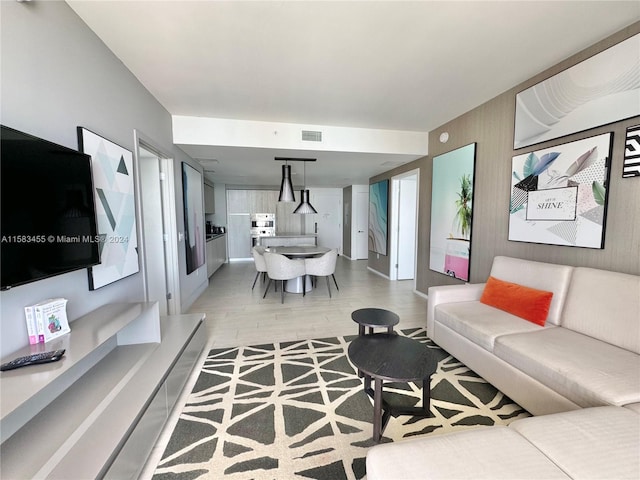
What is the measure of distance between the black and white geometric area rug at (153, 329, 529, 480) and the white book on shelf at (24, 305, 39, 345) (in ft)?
2.97

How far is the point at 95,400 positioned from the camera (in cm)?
137

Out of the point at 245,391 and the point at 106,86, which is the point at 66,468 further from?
the point at 106,86

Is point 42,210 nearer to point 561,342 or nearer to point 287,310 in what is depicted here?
point 287,310

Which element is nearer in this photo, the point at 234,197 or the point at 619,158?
the point at 619,158

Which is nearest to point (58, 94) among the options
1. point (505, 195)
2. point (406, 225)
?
point (505, 195)

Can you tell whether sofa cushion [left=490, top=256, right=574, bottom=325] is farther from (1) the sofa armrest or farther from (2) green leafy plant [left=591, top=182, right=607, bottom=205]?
(2) green leafy plant [left=591, top=182, right=607, bottom=205]

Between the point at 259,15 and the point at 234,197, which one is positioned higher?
the point at 259,15

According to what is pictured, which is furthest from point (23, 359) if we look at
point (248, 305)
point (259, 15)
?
point (248, 305)

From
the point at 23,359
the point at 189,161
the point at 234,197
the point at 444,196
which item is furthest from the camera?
the point at 234,197

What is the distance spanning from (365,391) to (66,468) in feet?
5.34

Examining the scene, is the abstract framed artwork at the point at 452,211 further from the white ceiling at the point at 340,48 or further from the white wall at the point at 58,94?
the white wall at the point at 58,94

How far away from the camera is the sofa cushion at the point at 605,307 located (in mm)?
1666

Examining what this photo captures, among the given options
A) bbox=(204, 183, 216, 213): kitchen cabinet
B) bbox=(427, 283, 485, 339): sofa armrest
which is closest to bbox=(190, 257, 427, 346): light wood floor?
bbox=(427, 283, 485, 339): sofa armrest

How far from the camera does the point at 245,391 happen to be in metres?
2.02
